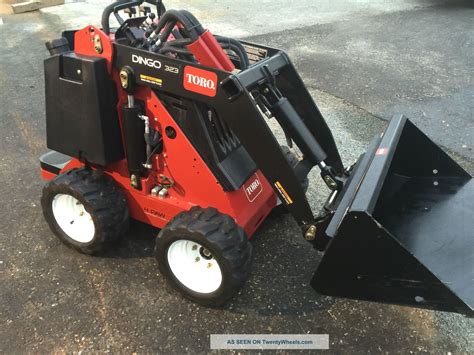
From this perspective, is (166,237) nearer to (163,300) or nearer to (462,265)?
(163,300)

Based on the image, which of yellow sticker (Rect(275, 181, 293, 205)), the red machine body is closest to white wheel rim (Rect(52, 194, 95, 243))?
the red machine body

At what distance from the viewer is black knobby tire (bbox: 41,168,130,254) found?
2723mm

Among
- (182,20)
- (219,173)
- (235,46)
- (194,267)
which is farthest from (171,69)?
(194,267)

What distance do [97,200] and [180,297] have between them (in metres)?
0.77

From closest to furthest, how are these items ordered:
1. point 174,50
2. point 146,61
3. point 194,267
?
1. point 146,61
2. point 174,50
3. point 194,267

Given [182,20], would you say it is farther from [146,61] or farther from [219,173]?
[219,173]

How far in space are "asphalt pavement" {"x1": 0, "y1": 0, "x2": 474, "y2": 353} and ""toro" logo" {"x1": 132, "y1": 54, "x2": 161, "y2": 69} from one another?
1277 millimetres

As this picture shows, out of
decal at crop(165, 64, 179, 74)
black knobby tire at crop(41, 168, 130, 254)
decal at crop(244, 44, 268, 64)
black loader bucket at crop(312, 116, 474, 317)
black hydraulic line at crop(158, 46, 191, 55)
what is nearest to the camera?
black loader bucket at crop(312, 116, 474, 317)

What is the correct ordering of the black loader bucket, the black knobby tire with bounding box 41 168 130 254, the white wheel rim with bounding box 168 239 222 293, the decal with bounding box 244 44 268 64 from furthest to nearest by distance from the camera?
1. the decal with bounding box 244 44 268 64
2. the black knobby tire with bounding box 41 168 130 254
3. the white wheel rim with bounding box 168 239 222 293
4. the black loader bucket

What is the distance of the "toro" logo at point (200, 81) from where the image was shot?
2.23 meters

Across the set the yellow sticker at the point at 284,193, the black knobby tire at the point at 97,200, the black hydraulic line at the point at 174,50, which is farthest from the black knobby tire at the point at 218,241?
the black hydraulic line at the point at 174,50

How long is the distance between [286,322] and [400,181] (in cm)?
116

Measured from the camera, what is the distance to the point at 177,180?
2709 mm

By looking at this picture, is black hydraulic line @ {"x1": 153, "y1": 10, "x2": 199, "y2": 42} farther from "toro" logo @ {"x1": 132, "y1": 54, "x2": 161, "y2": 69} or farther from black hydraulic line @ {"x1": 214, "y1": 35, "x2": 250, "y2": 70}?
black hydraulic line @ {"x1": 214, "y1": 35, "x2": 250, "y2": 70}
